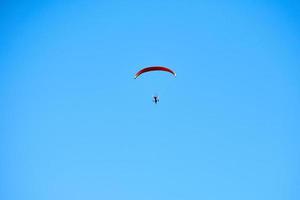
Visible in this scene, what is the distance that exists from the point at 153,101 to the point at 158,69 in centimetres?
273

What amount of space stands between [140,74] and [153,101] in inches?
99.9

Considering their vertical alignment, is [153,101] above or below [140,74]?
below

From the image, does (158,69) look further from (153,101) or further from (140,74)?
(153,101)

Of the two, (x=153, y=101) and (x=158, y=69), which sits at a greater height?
(x=158, y=69)

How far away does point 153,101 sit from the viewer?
17.9 meters

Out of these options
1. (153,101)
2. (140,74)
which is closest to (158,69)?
(140,74)

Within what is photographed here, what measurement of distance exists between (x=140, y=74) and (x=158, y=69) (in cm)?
157

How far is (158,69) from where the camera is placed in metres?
→ 17.6

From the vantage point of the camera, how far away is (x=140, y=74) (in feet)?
58.1
